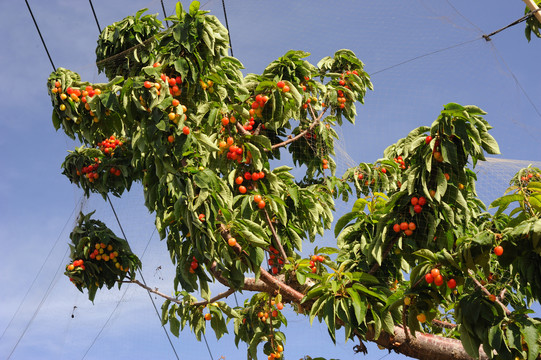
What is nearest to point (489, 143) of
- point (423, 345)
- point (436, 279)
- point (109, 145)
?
point (436, 279)

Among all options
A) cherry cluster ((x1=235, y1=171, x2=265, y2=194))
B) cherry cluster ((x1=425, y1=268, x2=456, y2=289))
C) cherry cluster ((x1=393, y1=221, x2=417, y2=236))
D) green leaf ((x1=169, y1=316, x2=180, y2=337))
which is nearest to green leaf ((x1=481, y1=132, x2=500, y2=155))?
cherry cluster ((x1=393, y1=221, x2=417, y2=236))

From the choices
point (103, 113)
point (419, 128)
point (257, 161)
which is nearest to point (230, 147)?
point (257, 161)

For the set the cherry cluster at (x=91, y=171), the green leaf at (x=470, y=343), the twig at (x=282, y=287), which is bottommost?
the green leaf at (x=470, y=343)

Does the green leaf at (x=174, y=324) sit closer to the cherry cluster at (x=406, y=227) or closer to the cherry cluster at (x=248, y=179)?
the cherry cluster at (x=248, y=179)

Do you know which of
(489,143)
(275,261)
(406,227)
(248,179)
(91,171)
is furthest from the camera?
(91,171)

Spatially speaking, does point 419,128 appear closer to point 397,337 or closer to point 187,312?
Result: point 397,337

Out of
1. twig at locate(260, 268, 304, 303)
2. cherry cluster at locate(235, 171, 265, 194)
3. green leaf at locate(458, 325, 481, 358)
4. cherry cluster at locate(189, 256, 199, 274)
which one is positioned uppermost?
cherry cluster at locate(235, 171, 265, 194)

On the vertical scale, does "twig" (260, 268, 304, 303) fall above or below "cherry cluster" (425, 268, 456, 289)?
above

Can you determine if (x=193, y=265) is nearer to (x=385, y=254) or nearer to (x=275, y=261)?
(x=275, y=261)

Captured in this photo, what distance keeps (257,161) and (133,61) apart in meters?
1.62

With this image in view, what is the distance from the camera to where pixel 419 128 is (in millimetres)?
3373

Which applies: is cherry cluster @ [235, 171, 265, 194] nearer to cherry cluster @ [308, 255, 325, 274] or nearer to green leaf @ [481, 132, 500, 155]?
cherry cluster @ [308, 255, 325, 274]

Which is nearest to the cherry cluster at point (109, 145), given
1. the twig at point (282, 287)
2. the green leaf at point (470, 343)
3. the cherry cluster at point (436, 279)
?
the twig at point (282, 287)

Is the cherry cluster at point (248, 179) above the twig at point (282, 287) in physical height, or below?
above
